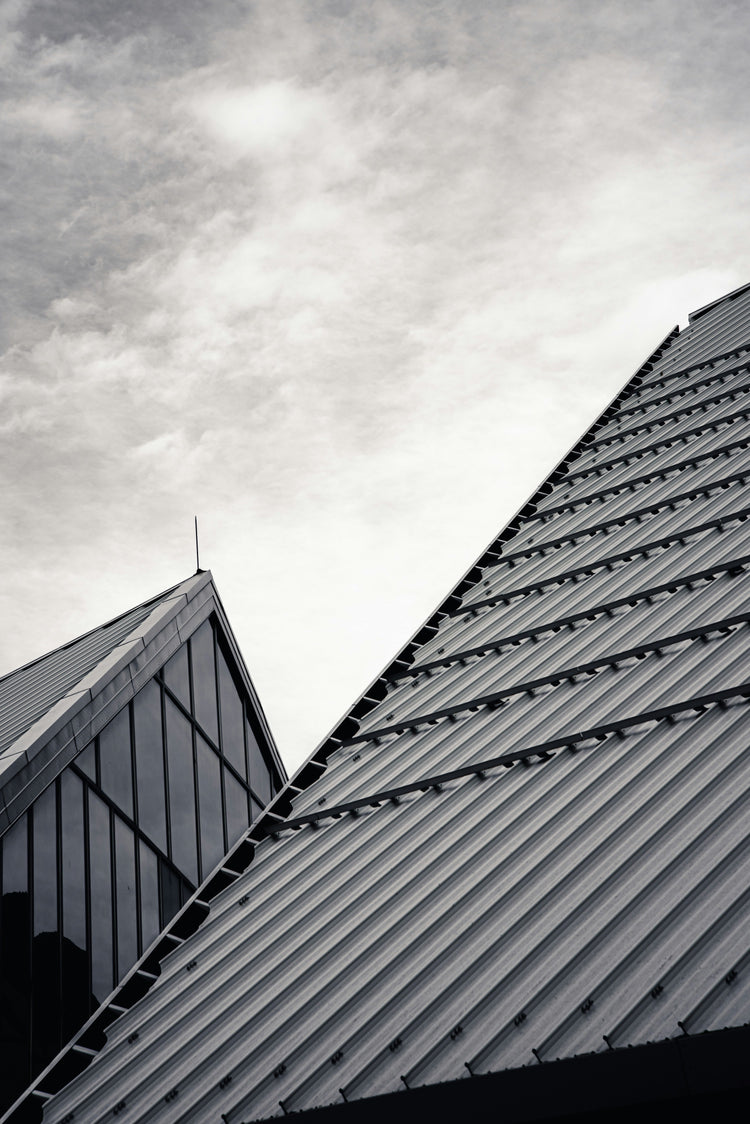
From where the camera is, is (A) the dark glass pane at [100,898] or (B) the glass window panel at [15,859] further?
(A) the dark glass pane at [100,898]

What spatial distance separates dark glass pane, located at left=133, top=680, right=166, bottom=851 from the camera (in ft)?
58.5

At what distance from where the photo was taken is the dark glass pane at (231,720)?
23047mm

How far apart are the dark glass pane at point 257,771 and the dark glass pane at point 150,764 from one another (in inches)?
214

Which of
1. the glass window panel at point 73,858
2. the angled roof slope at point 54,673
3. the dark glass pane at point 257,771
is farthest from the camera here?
the dark glass pane at point 257,771

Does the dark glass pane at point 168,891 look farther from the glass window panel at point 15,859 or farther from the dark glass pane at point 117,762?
the glass window panel at point 15,859

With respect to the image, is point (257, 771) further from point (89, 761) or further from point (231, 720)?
point (89, 761)

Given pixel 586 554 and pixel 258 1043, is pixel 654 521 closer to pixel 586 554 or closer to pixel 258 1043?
pixel 586 554

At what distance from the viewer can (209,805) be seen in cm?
2094

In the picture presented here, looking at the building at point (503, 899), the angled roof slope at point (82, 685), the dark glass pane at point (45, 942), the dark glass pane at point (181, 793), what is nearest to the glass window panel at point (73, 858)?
the dark glass pane at point (45, 942)

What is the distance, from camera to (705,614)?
12086 mm

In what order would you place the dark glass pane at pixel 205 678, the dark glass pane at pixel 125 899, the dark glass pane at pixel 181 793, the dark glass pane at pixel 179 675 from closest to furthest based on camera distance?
the dark glass pane at pixel 125 899 → the dark glass pane at pixel 181 793 → the dark glass pane at pixel 179 675 → the dark glass pane at pixel 205 678

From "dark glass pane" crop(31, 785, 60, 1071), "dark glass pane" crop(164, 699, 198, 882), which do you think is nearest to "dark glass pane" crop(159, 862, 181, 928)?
"dark glass pane" crop(164, 699, 198, 882)

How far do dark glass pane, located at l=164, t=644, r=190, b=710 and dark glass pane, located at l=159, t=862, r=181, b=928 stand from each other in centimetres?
350

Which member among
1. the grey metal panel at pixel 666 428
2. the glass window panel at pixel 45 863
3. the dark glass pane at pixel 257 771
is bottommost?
the glass window panel at pixel 45 863
